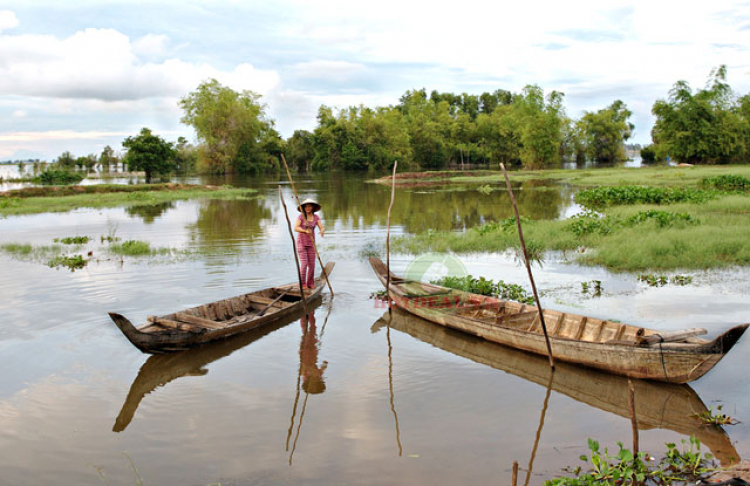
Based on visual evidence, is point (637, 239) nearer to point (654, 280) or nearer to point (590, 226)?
point (590, 226)

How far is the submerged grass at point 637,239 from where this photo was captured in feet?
38.5

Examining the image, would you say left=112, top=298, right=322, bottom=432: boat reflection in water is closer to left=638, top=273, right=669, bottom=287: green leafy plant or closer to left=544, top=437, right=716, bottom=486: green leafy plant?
left=544, top=437, right=716, bottom=486: green leafy plant

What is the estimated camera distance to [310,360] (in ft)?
25.5

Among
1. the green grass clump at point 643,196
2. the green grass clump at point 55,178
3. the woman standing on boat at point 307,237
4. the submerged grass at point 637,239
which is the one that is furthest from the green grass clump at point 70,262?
the green grass clump at point 55,178

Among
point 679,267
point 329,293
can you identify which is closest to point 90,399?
point 329,293

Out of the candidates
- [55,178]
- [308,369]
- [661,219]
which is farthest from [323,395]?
[55,178]

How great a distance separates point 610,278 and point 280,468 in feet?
27.4

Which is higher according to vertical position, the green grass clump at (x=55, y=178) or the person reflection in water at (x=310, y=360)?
the green grass clump at (x=55, y=178)

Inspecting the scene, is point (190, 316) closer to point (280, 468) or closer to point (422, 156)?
point (280, 468)

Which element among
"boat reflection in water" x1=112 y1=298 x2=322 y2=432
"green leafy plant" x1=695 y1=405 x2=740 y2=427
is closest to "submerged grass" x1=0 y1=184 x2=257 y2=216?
"boat reflection in water" x1=112 y1=298 x2=322 y2=432

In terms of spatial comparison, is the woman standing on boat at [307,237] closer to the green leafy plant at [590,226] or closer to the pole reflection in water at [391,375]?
the pole reflection in water at [391,375]

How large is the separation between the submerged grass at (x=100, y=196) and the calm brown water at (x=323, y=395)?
710 inches

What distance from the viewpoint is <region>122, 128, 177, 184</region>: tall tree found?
50812 millimetres

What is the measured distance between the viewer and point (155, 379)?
7.28 meters
